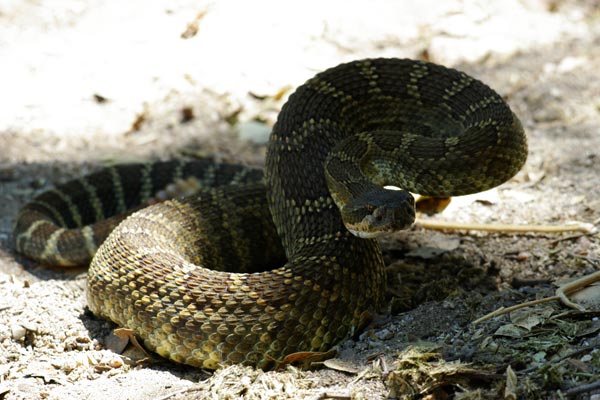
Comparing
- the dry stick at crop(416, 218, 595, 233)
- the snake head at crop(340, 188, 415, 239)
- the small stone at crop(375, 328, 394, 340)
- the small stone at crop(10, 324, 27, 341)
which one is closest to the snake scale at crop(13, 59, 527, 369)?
the snake head at crop(340, 188, 415, 239)

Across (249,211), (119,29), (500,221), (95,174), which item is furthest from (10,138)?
(500,221)

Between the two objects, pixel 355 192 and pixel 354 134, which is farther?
pixel 354 134

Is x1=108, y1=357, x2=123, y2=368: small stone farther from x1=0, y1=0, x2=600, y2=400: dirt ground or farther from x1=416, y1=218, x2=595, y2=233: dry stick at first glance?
x1=416, y1=218, x2=595, y2=233: dry stick

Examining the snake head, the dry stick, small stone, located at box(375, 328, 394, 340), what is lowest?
small stone, located at box(375, 328, 394, 340)

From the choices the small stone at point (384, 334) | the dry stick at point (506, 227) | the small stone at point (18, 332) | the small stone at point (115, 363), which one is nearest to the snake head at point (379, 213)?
the small stone at point (384, 334)

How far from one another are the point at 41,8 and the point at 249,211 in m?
6.00

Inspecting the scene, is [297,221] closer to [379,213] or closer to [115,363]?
[379,213]

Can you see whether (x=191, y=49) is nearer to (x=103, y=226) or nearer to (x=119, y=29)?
(x=119, y=29)

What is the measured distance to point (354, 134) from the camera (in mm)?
6242

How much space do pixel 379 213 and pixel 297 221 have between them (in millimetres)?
965

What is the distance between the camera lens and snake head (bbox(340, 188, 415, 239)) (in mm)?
4863

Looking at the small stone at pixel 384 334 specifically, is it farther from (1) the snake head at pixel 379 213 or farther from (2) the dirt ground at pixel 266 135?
(1) the snake head at pixel 379 213

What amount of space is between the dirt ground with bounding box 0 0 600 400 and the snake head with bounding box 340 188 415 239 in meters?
0.65

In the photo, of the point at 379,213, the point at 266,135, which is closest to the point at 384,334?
the point at 379,213
